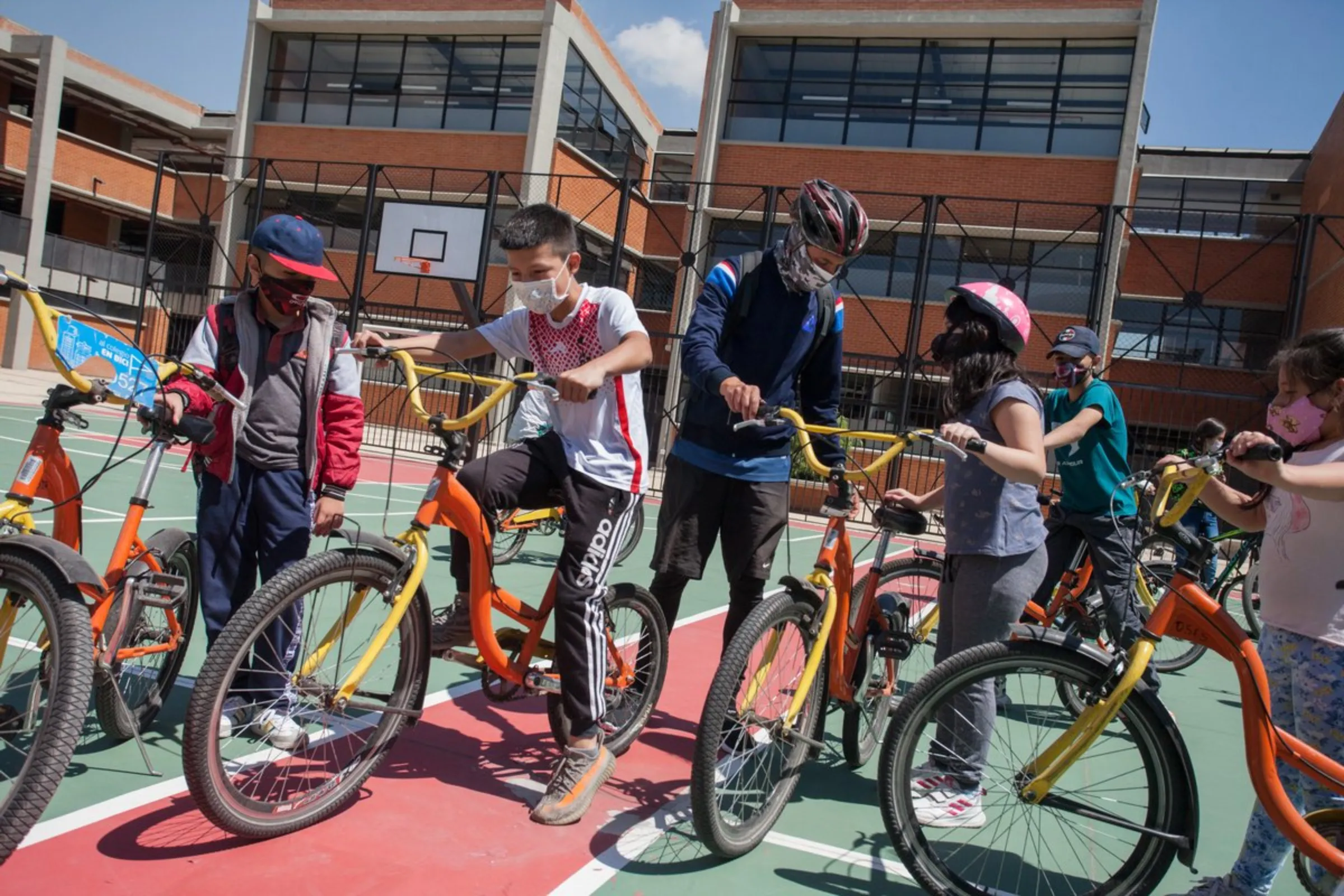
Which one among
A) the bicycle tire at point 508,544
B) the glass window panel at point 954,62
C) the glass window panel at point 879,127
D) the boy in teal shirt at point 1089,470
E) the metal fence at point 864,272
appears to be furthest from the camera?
the glass window panel at point 879,127

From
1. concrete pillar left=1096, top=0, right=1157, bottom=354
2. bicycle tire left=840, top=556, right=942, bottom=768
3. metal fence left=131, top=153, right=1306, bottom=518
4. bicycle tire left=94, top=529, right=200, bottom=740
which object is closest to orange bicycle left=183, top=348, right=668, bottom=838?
bicycle tire left=94, top=529, right=200, bottom=740

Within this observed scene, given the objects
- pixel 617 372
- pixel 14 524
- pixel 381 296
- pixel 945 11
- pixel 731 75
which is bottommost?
pixel 14 524

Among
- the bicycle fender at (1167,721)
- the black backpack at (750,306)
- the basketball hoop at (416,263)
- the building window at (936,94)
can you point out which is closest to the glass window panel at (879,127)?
the building window at (936,94)

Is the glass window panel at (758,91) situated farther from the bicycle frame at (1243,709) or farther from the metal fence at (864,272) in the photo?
the bicycle frame at (1243,709)

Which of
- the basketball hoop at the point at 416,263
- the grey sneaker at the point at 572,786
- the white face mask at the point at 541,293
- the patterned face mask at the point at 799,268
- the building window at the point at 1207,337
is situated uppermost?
the building window at the point at 1207,337

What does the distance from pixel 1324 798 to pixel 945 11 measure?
79.0 ft

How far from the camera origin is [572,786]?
326 cm

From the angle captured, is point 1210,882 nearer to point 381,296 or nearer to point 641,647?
point 641,647

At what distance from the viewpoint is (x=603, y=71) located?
29.3 metres

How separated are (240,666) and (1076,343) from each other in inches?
170

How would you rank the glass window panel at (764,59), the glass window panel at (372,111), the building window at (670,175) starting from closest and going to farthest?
the glass window panel at (764,59), the glass window panel at (372,111), the building window at (670,175)

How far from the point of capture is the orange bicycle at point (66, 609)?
2.44m

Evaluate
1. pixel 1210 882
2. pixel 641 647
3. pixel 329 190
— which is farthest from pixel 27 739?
pixel 329 190

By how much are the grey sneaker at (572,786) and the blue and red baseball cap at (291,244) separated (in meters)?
1.76
